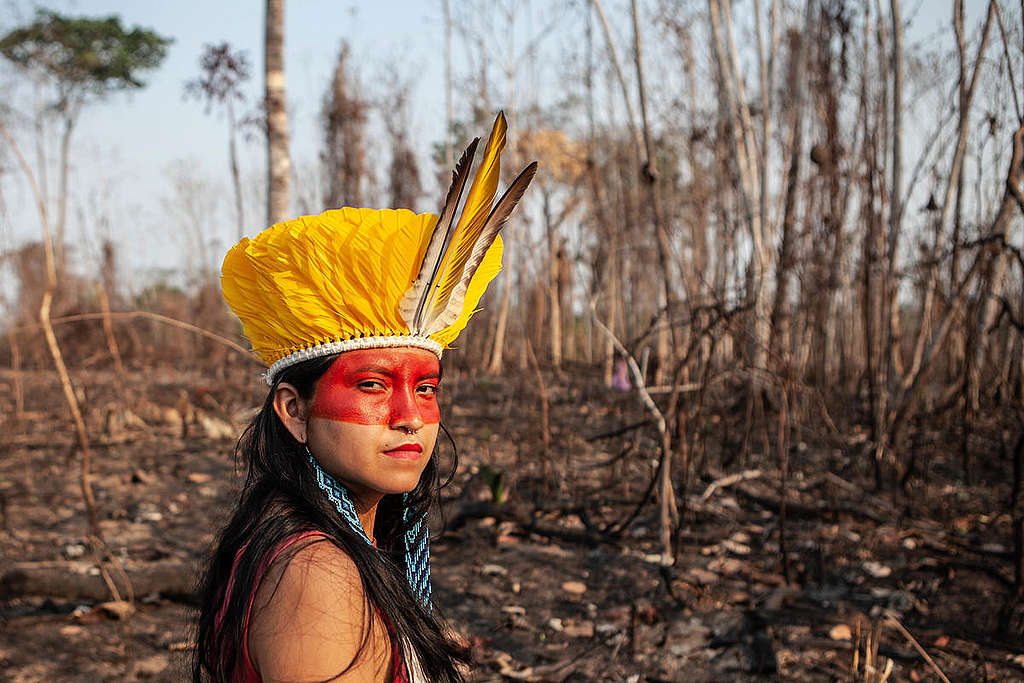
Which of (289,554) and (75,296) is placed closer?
(289,554)

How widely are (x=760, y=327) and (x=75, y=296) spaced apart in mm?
11512

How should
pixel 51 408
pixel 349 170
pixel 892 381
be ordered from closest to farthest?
pixel 892 381
pixel 51 408
pixel 349 170

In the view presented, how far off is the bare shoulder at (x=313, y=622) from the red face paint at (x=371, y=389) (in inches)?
9.7

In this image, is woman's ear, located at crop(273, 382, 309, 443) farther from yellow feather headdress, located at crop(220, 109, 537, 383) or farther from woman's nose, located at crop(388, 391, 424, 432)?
woman's nose, located at crop(388, 391, 424, 432)

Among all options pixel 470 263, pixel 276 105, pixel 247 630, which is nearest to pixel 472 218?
pixel 470 263

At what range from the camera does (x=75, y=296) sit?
1291 centimetres

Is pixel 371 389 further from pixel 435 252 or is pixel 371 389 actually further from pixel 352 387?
pixel 435 252

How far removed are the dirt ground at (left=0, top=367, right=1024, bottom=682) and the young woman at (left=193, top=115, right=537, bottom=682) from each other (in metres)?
0.71

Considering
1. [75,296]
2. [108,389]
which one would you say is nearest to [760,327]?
[108,389]

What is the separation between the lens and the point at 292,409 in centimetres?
139

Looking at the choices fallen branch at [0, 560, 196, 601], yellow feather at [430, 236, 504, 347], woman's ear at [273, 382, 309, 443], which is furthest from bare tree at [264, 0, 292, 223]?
woman's ear at [273, 382, 309, 443]

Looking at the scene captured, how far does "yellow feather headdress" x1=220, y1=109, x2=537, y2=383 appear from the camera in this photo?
1313 millimetres

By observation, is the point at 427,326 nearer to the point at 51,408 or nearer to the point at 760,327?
the point at 760,327

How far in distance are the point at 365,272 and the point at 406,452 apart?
33 centimetres
